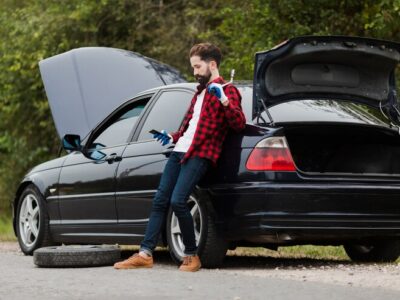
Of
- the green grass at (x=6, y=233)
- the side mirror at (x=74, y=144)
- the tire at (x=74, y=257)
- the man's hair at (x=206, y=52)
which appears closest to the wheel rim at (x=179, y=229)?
the tire at (x=74, y=257)

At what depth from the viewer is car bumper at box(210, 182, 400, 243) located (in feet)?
26.3

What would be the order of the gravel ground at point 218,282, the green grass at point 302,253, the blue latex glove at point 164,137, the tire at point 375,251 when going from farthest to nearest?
the green grass at point 302,253 → the tire at point 375,251 → the blue latex glove at point 164,137 → the gravel ground at point 218,282

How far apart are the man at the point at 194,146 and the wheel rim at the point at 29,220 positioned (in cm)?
240

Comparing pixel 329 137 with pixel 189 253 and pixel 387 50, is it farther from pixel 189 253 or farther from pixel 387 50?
pixel 189 253

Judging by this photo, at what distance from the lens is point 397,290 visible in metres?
6.70

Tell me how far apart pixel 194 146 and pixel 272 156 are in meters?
0.62

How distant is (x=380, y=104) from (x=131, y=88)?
3.15 metres

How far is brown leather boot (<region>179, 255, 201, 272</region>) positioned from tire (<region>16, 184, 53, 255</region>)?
2.56 meters

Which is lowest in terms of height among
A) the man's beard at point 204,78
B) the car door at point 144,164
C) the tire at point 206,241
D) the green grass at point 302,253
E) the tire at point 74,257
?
the green grass at point 302,253

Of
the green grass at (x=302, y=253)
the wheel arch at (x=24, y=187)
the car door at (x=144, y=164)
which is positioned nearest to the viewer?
the car door at (x=144, y=164)

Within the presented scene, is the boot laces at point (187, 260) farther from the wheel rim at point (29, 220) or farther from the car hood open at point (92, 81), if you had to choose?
the wheel rim at point (29, 220)

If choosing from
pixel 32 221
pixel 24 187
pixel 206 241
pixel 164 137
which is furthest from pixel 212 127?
pixel 24 187

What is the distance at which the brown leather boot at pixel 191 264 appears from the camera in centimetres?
819

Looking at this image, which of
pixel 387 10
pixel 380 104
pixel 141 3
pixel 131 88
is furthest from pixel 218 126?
pixel 141 3
